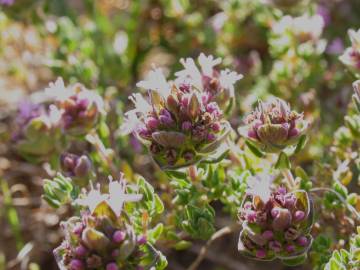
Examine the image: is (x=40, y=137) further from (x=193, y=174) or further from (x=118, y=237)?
(x=118, y=237)

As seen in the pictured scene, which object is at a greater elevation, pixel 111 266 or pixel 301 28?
pixel 301 28

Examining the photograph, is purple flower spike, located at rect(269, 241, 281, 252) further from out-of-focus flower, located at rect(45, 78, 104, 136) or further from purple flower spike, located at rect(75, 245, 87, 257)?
out-of-focus flower, located at rect(45, 78, 104, 136)

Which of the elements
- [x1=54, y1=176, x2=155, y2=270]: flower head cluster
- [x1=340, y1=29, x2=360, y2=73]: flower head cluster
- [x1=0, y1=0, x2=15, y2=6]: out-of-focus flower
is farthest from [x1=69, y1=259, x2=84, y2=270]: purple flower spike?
[x1=0, y1=0, x2=15, y2=6]: out-of-focus flower

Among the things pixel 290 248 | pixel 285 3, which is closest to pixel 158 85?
pixel 290 248

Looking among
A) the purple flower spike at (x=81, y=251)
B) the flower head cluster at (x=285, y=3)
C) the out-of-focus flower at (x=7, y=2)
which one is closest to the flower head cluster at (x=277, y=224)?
the purple flower spike at (x=81, y=251)

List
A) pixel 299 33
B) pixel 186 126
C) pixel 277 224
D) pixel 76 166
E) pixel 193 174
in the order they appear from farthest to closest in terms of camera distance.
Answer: pixel 299 33
pixel 76 166
pixel 193 174
pixel 186 126
pixel 277 224

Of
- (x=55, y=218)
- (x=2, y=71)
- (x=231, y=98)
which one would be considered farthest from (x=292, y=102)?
(x=2, y=71)

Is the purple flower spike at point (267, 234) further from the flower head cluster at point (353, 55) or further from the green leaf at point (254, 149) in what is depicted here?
the flower head cluster at point (353, 55)
